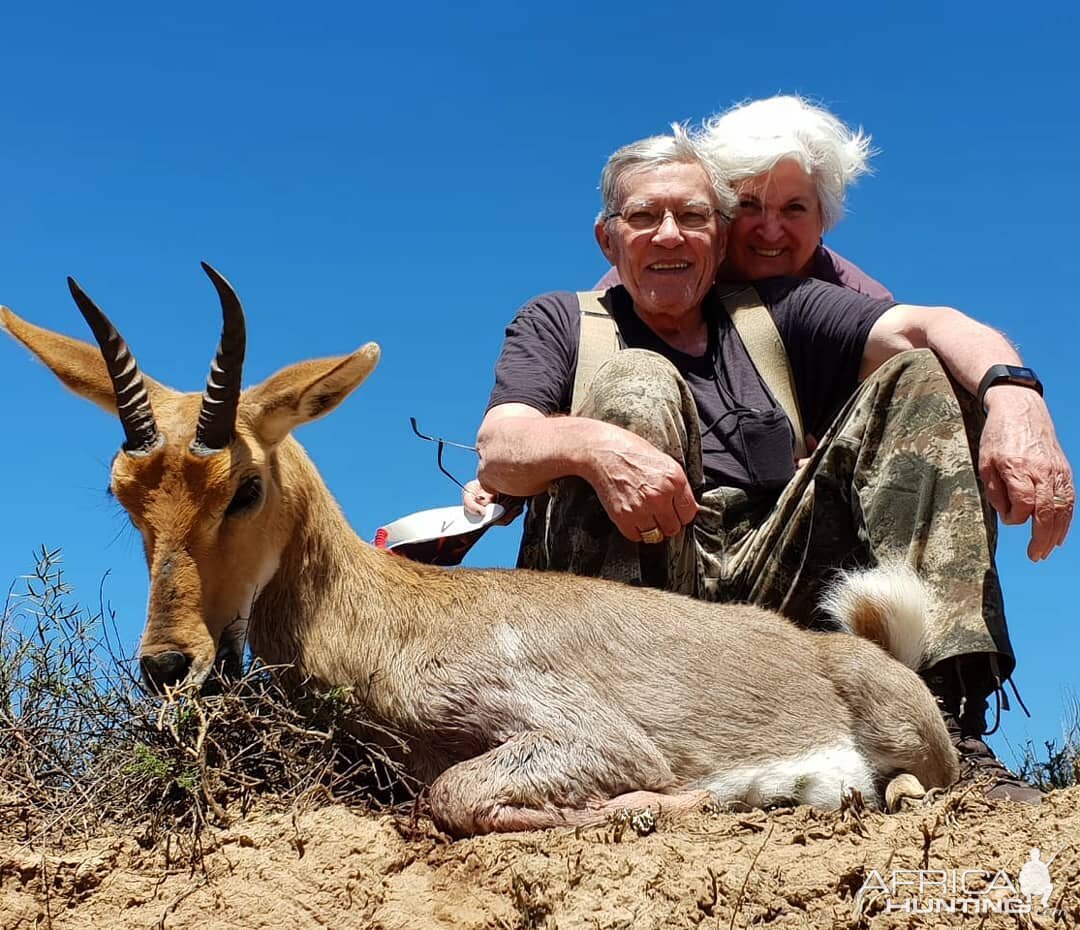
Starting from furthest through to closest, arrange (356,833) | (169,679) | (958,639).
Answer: (958,639), (169,679), (356,833)

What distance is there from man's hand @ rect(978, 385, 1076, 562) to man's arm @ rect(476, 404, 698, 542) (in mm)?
1261

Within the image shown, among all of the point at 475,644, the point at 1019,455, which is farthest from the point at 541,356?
the point at 1019,455

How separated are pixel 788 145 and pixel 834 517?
2399mm

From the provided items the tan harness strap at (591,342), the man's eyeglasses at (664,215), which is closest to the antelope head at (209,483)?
the tan harness strap at (591,342)

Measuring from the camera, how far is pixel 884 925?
3.66 metres

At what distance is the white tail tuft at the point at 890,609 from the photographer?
5.52 meters

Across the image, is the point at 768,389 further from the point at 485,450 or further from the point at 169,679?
the point at 169,679

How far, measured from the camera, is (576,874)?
403 cm

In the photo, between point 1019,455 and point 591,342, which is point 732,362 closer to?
point 591,342

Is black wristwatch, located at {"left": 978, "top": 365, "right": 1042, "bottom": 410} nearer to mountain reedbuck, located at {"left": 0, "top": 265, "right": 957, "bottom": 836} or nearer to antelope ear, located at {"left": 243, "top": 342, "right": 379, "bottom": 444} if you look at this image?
mountain reedbuck, located at {"left": 0, "top": 265, "right": 957, "bottom": 836}

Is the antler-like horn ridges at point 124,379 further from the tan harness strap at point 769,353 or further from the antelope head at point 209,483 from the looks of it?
the tan harness strap at point 769,353

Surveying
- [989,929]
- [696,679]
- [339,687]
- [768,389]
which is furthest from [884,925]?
[768,389]

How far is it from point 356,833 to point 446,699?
2.41ft

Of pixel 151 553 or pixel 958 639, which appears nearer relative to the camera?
pixel 151 553
